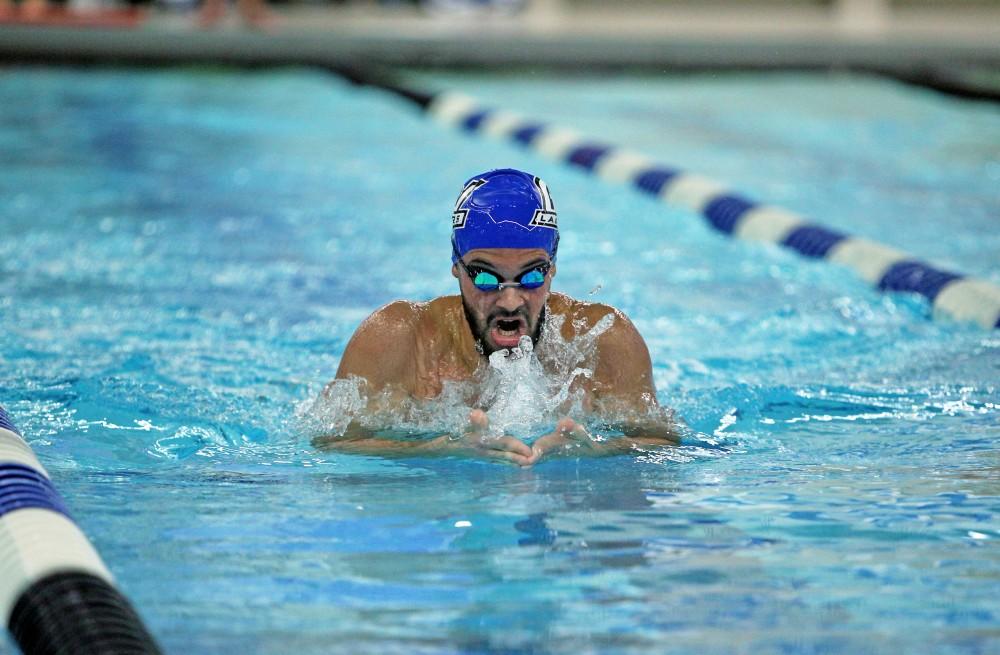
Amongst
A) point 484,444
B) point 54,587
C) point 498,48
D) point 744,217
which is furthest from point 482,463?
point 498,48

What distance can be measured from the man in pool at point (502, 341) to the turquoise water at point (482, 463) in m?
0.09

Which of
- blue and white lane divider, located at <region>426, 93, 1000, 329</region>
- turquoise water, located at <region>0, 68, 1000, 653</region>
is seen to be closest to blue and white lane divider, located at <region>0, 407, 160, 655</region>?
turquoise water, located at <region>0, 68, 1000, 653</region>

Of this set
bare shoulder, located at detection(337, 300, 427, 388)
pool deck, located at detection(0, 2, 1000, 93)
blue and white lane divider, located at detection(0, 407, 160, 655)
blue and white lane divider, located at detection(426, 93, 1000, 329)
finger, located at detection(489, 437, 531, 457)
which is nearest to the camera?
blue and white lane divider, located at detection(0, 407, 160, 655)

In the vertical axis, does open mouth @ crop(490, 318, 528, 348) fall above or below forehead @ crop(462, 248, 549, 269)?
below

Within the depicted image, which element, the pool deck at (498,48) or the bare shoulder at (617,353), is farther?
the pool deck at (498,48)

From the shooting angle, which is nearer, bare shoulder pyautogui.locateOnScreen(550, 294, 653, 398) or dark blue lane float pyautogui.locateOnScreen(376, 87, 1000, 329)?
bare shoulder pyautogui.locateOnScreen(550, 294, 653, 398)

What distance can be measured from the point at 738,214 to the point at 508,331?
12.2 ft

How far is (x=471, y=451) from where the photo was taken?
10.1 feet

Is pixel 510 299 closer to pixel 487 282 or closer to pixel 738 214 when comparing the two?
pixel 487 282

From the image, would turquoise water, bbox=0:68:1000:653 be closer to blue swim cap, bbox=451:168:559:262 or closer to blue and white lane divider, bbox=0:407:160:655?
blue and white lane divider, bbox=0:407:160:655

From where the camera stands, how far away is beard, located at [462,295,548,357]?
309 centimetres

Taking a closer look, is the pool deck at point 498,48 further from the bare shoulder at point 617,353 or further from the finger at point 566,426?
the finger at point 566,426

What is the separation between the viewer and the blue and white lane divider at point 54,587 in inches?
82.7

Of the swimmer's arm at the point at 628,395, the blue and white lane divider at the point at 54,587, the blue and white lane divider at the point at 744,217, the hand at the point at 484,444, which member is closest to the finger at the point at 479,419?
the hand at the point at 484,444
